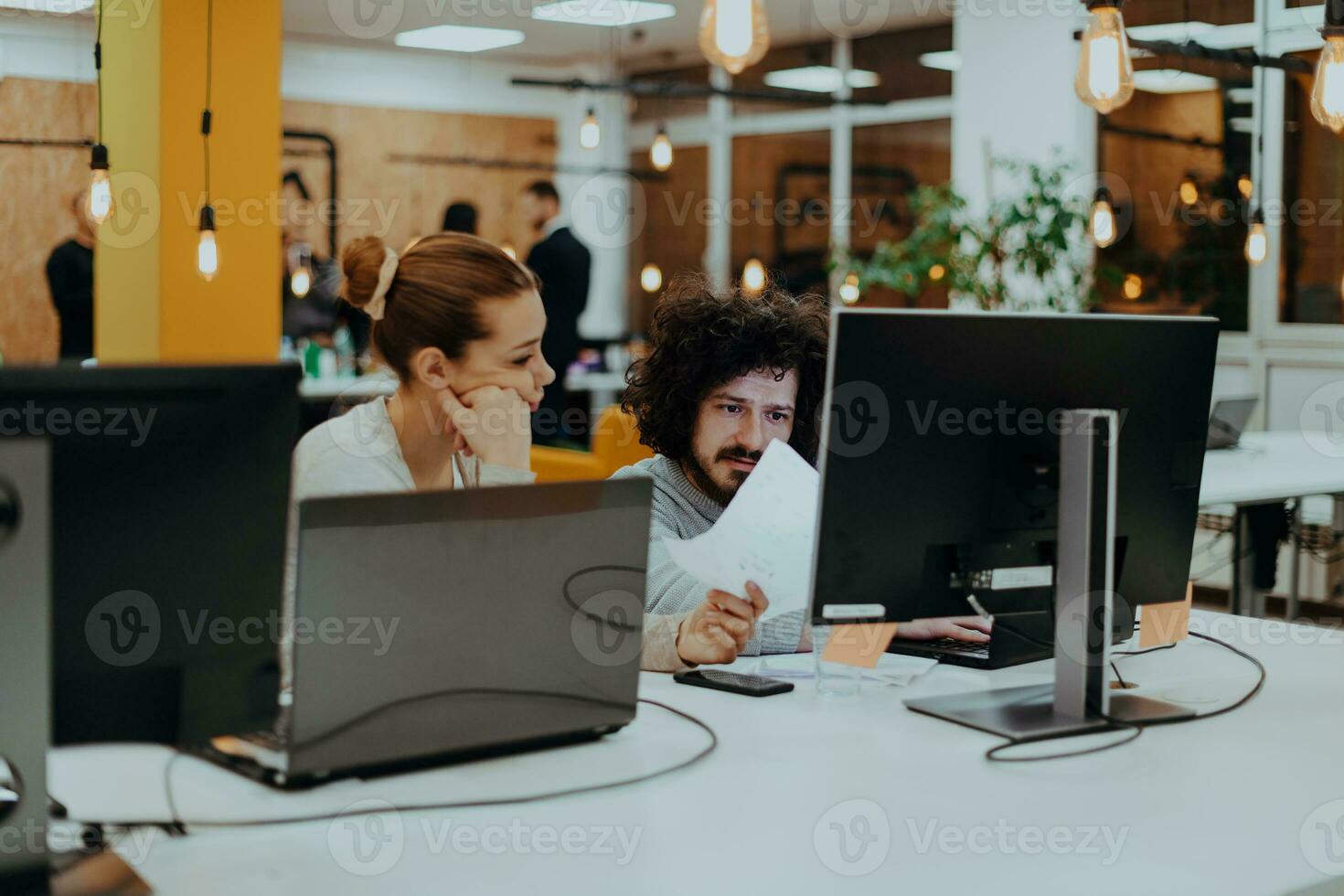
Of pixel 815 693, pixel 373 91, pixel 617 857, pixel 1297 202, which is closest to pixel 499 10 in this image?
pixel 373 91

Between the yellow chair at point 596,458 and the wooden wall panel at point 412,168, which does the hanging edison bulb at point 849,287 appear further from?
the wooden wall panel at point 412,168

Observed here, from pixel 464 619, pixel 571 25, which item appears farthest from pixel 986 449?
pixel 571 25

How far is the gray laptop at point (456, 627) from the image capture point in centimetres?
139

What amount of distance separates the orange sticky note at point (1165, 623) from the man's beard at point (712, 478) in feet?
2.17

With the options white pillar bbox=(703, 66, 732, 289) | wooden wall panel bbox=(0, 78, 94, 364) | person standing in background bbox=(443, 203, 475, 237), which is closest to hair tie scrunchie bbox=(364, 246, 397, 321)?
wooden wall panel bbox=(0, 78, 94, 364)

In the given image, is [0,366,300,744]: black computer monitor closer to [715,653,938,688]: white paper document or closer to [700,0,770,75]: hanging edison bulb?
[715,653,938,688]: white paper document

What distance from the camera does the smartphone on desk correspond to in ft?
6.10

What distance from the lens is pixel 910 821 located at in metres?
1.38

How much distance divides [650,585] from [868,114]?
7.02 metres

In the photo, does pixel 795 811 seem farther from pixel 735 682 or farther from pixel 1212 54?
pixel 1212 54

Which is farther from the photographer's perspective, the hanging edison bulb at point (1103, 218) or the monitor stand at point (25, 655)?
the hanging edison bulb at point (1103, 218)

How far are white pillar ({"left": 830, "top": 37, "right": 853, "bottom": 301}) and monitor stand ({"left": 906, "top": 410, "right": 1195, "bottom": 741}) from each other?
7276 mm

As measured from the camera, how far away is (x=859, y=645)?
1.87 m

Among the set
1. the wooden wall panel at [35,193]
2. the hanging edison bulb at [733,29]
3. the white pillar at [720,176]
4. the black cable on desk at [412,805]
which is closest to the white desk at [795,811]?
the black cable on desk at [412,805]
